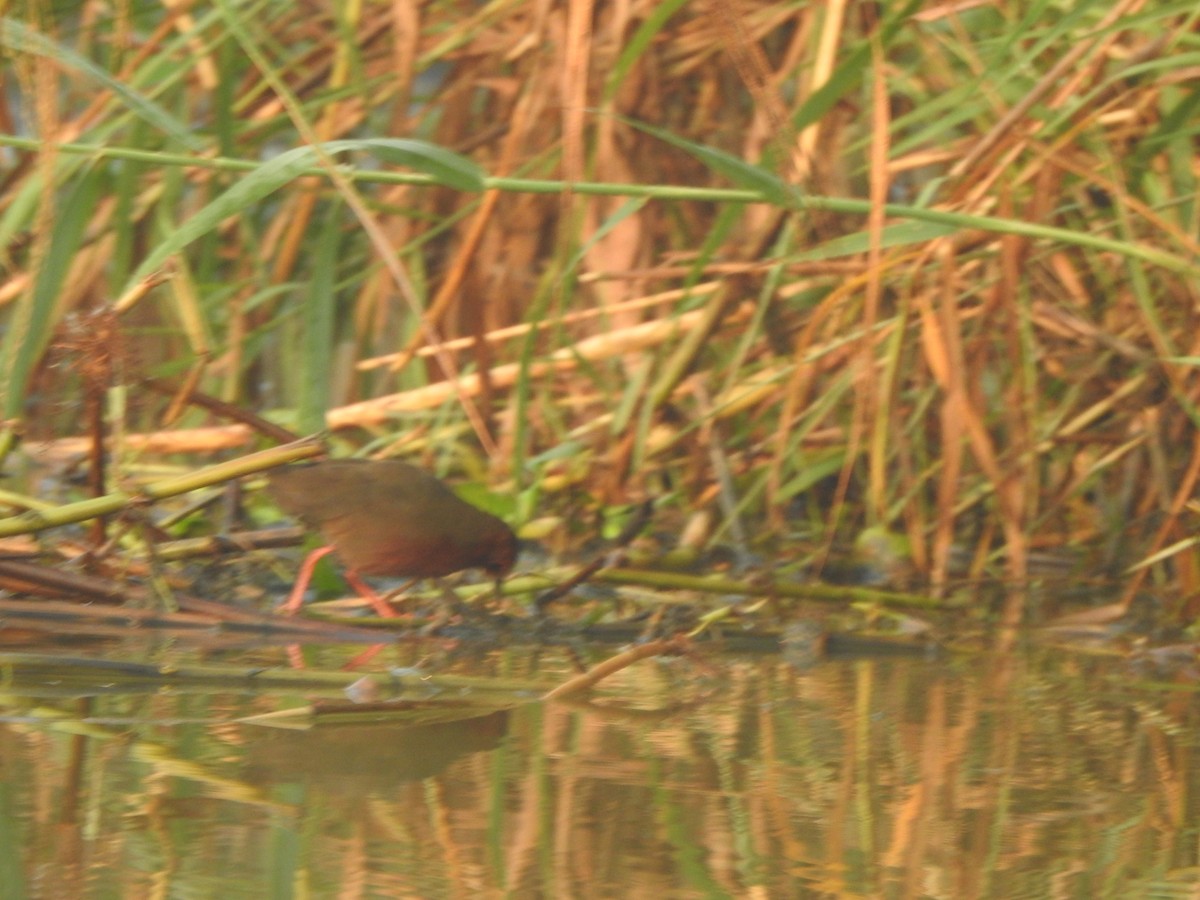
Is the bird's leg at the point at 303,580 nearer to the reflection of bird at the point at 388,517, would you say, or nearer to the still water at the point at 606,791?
the reflection of bird at the point at 388,517

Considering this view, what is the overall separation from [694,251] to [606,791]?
5.10 ft

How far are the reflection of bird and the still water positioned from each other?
12 cm

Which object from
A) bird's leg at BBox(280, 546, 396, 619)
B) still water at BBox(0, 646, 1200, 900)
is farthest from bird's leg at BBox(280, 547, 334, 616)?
still water at BBox(0, 646, 1200, 900)

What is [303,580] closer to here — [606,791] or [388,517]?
[388,517]

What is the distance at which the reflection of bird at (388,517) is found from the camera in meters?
1.54

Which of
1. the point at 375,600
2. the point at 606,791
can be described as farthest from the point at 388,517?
the point at 606,791

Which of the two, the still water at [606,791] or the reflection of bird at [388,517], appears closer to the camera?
the still water at [606,791]

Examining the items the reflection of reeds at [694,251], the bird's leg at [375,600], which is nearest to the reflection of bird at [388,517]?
the bird's leg at [375,600]

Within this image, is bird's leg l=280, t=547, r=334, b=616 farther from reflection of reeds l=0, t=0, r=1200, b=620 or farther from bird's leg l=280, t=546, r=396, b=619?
reflection of reeds l=0, t=0, r=1200, b=620

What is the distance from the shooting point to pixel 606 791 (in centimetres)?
107

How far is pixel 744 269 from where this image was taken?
2.17 meters

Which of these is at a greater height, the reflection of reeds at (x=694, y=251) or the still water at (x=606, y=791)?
the reflection of reeds at (x=694, y=251)

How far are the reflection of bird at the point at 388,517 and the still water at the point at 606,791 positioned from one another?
0.38 ft

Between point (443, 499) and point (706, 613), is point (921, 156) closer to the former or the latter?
point (706, 613)
